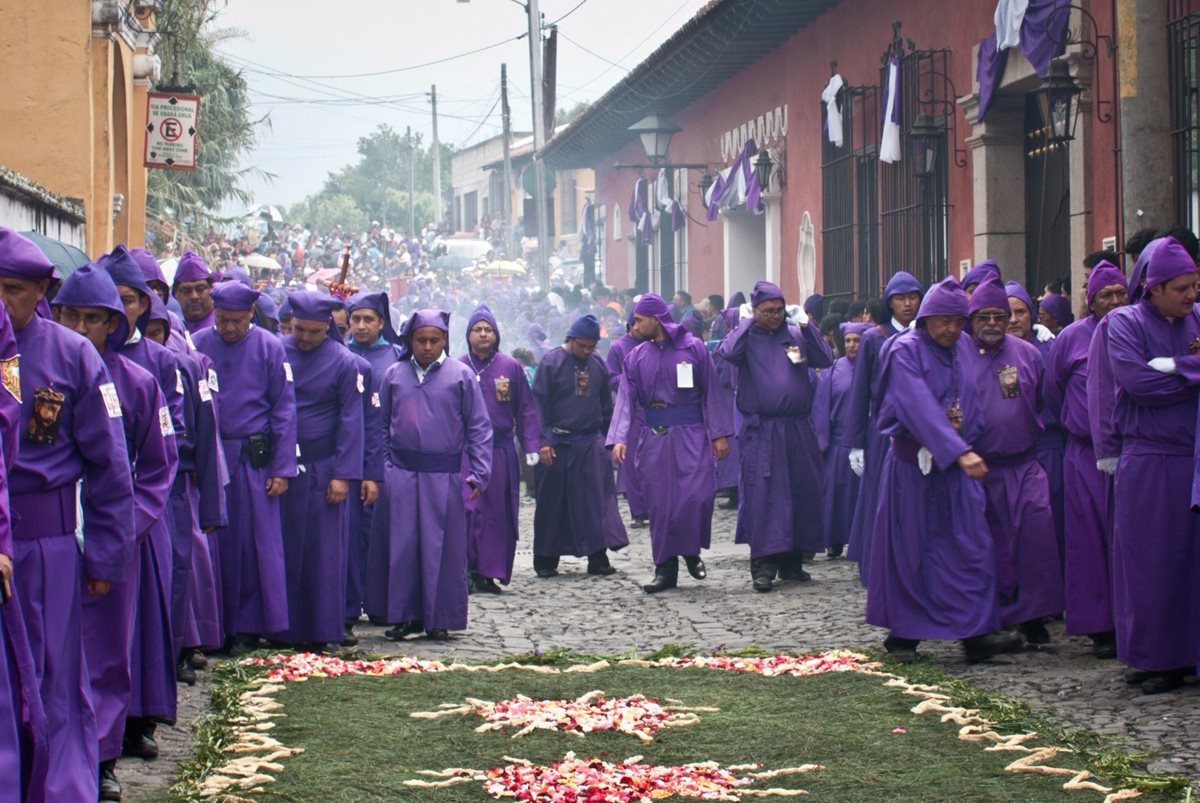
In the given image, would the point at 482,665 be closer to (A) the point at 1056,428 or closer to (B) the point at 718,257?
(A) the point at 1056,428

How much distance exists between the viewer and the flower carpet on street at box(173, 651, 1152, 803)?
6.09 m

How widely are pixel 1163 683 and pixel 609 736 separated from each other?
250 centimetres

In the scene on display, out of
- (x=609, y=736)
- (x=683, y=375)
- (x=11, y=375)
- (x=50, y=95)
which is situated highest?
(x=50, y=95)

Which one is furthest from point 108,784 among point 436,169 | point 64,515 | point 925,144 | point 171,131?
point 436,169

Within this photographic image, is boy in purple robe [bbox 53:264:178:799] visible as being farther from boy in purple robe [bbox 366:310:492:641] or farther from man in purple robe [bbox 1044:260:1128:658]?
man in purple robe [bbox 1044:260:1128:658]

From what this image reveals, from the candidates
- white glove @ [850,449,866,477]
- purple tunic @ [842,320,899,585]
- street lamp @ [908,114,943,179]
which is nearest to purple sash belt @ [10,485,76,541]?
purple tunic @ [842,320,899,585]

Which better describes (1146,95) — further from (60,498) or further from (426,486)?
(60,498)

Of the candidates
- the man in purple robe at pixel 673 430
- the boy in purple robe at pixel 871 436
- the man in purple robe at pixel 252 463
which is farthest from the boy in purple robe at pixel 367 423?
the boy in purple robe at pixel 871 436

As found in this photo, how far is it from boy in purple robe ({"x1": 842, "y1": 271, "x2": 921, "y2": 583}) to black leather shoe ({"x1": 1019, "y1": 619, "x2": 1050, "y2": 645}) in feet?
5.91

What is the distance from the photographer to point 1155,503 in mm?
7840

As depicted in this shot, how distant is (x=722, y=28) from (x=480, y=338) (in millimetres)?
8965

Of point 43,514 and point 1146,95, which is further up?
point 1146,95

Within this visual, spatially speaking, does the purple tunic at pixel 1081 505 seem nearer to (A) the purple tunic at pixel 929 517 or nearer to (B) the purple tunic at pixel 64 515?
(A) the purple tunic at pixel 929 517

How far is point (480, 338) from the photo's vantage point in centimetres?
1320
